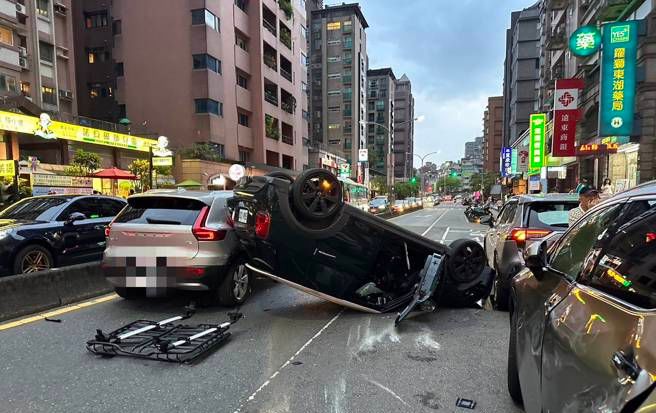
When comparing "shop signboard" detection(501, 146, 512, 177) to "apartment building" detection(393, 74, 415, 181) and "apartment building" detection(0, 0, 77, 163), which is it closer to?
"apartment building" detection(0, 0, 77, 163)

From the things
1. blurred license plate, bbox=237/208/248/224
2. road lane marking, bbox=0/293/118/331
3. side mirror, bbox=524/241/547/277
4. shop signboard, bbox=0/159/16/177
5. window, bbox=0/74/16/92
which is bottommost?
road lane marking, bbox=0/293/118/331

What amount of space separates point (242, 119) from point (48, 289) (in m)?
36.4

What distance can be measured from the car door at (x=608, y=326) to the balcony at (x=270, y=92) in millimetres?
43062

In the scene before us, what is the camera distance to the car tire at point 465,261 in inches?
217

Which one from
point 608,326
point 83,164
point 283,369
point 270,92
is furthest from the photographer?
point 270,92

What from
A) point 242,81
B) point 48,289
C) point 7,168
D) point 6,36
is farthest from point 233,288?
point 242,81

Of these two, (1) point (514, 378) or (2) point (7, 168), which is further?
(2) point (7, 168)

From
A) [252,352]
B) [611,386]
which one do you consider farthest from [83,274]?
[611,386]

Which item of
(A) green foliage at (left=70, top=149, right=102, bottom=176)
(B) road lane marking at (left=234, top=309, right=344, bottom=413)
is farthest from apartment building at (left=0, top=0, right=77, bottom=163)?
(B) road lane marking at (left=234, top=309, right=344, bottom=413)

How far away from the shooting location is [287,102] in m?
49.4

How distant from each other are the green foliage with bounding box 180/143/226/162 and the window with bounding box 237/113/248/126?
7259 mm

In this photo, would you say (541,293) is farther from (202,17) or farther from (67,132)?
(202,17)

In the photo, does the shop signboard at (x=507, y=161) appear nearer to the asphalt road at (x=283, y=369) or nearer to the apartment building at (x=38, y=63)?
the apartment building at (x=38, y=63)

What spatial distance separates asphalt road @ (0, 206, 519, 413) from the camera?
3.24 m
